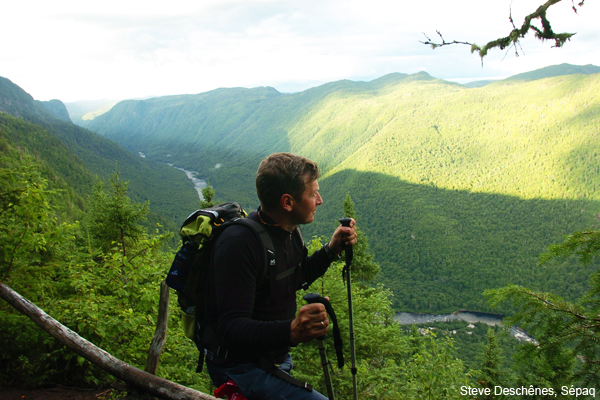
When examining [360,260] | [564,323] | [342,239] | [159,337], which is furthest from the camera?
[360,260]

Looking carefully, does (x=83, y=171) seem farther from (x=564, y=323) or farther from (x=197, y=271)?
(x=564, y=323)

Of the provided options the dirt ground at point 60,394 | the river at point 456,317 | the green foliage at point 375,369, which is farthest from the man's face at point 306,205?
the river at point 456,317

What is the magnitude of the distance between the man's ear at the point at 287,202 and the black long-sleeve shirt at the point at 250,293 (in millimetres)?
151

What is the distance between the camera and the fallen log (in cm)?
348

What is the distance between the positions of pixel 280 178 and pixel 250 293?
2.64ft

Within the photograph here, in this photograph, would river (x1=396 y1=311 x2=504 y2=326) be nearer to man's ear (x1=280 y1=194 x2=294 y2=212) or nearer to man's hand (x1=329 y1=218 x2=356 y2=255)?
man's hand (x1=329 y1=218 x2=356 y2=255)

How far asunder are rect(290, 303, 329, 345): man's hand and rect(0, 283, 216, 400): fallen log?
1.60m

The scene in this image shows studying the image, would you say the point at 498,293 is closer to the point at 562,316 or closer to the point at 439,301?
the point at 562,316

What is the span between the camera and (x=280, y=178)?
2467 mm

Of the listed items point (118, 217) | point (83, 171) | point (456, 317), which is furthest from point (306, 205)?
point (83, 171)

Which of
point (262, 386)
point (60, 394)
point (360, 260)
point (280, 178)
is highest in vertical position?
point (280, 178)

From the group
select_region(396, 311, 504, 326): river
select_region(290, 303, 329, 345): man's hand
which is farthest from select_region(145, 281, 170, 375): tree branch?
select_region(396, 311, 504, 326): river

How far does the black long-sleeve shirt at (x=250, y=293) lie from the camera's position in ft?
6.79

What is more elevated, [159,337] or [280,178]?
[280,178]
